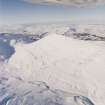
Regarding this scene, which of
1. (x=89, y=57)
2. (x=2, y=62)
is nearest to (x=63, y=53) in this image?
(x=89, y=57)

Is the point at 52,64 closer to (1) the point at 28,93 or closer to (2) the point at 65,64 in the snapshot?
(2) the point at 65,64

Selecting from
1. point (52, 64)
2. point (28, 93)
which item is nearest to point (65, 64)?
point (52, 64)

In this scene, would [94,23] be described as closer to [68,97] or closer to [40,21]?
[40,21]

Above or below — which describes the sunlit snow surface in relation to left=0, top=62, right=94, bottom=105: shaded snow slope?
above

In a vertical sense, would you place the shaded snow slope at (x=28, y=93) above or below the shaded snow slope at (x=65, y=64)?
below

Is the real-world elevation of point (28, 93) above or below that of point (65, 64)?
below

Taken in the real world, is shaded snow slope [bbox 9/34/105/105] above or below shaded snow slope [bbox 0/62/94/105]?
above

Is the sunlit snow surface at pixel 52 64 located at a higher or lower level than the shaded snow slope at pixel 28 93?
higher
